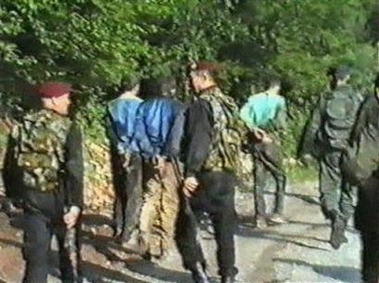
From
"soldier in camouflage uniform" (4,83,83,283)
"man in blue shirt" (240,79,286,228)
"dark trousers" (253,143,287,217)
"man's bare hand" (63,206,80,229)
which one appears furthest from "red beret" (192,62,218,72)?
"man's bare hand" (63,206,80,229)

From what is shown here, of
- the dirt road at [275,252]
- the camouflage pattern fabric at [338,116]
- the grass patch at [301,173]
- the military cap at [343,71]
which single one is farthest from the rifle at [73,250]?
the military cap at [343,71]

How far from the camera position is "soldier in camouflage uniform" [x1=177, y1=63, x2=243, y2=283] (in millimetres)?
3301

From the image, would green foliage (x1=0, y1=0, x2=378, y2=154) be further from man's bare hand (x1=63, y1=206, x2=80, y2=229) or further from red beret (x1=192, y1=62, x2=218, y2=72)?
man's bare hand (x1=63, y1=206, x2=80, y2=229)

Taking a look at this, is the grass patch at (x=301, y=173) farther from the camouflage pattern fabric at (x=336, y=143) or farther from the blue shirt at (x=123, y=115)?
the blue shirt at (x=123, y=115)

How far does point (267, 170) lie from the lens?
344 cm

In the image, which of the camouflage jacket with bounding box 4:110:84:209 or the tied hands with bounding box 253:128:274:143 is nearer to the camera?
the camouflage jacket with bounding box 4:110:84:209

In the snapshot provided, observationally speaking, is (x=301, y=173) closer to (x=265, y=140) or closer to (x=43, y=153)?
(x=265, y=140)

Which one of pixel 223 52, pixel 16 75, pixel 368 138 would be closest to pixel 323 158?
pixel 368 138

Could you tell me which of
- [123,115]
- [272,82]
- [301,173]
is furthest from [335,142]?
[123,115]

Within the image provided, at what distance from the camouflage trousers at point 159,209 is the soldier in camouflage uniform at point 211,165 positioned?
0.03 metres

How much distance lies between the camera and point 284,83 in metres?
3.38

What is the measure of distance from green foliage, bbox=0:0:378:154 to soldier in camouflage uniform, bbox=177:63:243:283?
0.07 m

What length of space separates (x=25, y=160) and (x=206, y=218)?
54 cm

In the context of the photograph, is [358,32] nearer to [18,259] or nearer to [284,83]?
[284,83]
